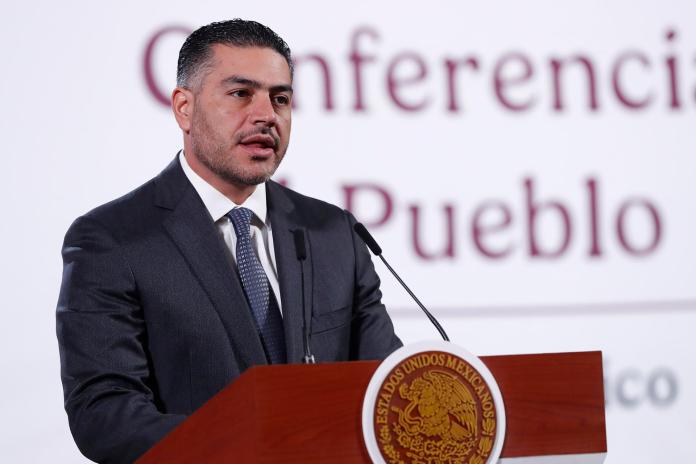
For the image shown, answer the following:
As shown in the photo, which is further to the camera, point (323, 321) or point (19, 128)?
point (19, 128)

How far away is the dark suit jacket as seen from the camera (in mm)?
1873

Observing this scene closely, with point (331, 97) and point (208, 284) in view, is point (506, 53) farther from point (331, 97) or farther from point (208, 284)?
point (208, 284)

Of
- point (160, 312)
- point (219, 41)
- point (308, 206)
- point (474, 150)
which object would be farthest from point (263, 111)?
point (474, 150)

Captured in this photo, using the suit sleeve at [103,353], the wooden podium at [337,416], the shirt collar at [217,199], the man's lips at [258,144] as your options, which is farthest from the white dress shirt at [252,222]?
the wooden podium at [337,416]

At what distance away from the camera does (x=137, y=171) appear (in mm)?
2805

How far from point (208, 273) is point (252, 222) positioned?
216 millimetres

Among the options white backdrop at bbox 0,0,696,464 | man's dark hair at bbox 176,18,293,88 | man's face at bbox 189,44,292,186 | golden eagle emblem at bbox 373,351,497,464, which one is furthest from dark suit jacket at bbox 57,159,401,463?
white backdrop at bbox 0,0,696,464

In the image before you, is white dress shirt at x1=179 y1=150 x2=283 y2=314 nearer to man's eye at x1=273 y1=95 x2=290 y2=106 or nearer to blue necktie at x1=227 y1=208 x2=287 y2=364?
blue necktie at x1=227 y1=208 x2=287 y2=364

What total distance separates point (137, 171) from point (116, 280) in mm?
887

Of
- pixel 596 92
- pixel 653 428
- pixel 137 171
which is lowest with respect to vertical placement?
pixel 653 428

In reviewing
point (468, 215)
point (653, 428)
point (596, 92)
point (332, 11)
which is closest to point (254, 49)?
point (332, 11)

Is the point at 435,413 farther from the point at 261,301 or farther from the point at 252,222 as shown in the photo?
the point at 252,222

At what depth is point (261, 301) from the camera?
6.70ft

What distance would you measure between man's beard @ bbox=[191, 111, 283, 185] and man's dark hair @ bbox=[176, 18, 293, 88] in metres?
0.10
